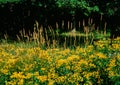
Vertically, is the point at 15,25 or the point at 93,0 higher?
the point at 93,0

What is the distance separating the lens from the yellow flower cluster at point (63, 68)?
6.29 metres

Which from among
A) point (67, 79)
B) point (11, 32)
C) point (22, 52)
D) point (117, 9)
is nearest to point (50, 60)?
point (67, 79)

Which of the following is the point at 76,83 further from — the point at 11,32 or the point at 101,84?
the point at 11,32

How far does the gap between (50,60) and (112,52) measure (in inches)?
59.1

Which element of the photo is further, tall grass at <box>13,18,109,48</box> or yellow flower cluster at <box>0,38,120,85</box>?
tall grass at <box>13,18,109,48</box>

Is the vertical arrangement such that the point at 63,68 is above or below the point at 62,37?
above

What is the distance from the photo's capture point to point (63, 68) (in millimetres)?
6836

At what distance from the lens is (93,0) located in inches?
619

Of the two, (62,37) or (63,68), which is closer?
(63,68)

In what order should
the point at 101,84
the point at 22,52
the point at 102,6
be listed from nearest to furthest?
1. the point at 101,84
2. the point at 22,52
3. the point at 102,6

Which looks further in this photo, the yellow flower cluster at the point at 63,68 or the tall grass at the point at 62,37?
the tall grass at the point at 62,37

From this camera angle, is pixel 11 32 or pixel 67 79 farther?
pixel 11 32

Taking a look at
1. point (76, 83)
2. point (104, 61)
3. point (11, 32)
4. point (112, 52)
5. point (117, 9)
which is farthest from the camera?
point (11, 32)

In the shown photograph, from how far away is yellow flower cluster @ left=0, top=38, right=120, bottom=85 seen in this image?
629 cm
